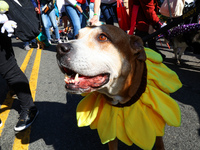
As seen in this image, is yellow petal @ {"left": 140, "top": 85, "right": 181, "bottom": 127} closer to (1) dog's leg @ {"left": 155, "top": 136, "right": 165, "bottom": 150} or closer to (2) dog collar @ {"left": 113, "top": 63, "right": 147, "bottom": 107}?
(2) dog collar @ {"left": 113, "top": 63, "right": 147, "bottom": 107}

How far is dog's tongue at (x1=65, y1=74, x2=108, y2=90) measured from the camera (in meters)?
1.29

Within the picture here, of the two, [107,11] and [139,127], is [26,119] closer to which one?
[139,127]

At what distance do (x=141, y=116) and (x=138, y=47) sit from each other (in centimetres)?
66

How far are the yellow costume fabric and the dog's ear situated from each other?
1.01 feet

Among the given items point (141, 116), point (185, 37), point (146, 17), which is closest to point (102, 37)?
point (141, 116)

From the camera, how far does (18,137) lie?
2000 mm

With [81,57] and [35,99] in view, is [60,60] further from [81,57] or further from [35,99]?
[35,99]

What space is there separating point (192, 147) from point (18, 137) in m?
2.11

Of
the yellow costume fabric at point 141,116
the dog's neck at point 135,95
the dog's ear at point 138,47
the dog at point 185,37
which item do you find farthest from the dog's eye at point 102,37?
the dog at point 185,37

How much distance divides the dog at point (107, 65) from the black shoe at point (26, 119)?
46.9 inches

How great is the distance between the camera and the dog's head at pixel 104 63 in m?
1.27

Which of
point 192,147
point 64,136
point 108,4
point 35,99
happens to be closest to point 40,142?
point 64,136

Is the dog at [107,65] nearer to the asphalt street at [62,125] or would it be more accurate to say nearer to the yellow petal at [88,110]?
the yellow petal at [88,110]

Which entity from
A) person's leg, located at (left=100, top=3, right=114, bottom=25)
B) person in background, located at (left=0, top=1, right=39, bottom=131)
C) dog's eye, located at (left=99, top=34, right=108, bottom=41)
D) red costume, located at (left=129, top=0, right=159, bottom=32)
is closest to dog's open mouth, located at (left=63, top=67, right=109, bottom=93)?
dog's eye, located at (left=99, top=34, right=108, bottom=41)
